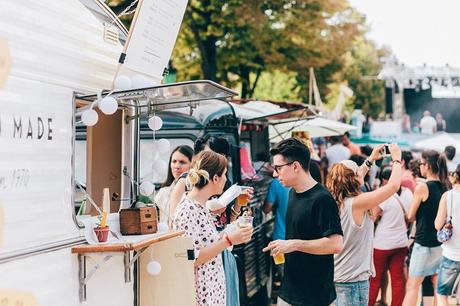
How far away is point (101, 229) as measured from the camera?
4.60 m

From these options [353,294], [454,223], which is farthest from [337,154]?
[353,294]

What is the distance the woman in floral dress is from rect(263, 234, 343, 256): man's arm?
248 mm

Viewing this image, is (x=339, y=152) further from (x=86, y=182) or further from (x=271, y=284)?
(x=86, y=182)

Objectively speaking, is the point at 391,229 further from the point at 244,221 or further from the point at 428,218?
the point at 244,221

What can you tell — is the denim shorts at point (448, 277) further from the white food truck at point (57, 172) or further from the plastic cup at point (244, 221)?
the white food truck at point (57, 172)

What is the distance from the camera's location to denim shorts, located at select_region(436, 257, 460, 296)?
756 centimetres

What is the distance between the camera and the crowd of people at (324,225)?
516cm

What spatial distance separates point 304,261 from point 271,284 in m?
4.65

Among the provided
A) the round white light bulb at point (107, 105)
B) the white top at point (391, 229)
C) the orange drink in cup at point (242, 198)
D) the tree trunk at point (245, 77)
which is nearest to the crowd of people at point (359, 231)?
the white top at point (391, 229)

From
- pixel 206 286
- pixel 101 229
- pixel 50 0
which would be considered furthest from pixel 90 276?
pixel 50 0

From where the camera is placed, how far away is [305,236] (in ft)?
17.3

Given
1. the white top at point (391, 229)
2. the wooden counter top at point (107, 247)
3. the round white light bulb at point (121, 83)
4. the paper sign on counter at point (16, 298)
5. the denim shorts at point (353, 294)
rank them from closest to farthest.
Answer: the paper sign on counter at point (16, 298) < the wooden counter top at point (107, 247) < the round white light bulb at point (121, 83) < the denim shorts at point (353, 294) < the white top at point (391, 229)

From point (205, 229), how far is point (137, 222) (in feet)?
1.52

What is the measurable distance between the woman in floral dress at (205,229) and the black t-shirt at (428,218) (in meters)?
3.45
